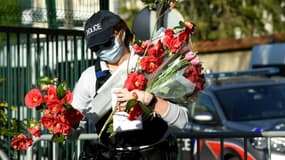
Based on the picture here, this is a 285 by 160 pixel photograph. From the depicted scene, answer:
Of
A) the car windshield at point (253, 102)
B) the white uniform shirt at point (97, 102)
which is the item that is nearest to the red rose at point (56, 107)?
the white uniform shirt at point (97, 102)

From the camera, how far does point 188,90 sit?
4340 mm

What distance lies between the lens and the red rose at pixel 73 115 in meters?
4.20

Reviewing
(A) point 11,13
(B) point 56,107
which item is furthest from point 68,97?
(A) point 11,13

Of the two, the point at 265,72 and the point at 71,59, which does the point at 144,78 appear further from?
the point at 265,72

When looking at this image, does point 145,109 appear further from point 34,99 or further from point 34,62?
point 34,62

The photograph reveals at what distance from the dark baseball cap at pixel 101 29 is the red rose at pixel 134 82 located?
37cm

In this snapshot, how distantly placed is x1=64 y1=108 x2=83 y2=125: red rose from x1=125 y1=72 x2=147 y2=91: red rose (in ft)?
1.06

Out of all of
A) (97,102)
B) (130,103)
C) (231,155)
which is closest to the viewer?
(130,103)

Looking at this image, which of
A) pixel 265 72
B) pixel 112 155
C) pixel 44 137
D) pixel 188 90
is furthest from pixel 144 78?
pixel 265 72

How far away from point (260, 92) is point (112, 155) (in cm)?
610

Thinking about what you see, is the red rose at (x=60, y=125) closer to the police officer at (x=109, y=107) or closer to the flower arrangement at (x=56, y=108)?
the flower arrangement at (x=56, y=108)

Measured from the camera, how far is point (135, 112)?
4145 mm

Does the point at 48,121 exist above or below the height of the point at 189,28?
below

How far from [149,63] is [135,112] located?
0.32 metres
